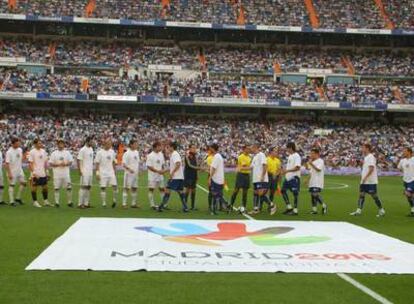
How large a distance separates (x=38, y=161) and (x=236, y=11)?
152 feet

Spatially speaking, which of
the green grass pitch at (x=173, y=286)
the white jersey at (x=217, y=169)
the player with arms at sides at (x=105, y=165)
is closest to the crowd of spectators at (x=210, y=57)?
the player with arms at sides at (x=105, y=165)

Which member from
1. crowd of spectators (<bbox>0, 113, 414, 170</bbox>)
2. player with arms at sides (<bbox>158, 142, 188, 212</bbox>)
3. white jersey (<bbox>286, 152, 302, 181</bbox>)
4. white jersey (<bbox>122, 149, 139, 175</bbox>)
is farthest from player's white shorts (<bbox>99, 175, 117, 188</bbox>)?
crowd of spectators (<bbox>0, 113, 414, 170</bbox>)

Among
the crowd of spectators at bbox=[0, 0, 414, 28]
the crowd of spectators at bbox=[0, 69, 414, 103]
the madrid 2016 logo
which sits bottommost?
the madrid 2016 logo

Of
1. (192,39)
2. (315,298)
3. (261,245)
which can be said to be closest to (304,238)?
(261,245)

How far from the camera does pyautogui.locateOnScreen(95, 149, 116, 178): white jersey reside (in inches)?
695

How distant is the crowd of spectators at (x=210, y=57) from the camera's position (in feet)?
185

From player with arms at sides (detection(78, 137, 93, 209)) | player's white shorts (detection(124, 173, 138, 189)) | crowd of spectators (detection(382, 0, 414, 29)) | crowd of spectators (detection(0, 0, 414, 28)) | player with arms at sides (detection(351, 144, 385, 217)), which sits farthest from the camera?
crowd of spectators (detection(382, 0, 414, 29))

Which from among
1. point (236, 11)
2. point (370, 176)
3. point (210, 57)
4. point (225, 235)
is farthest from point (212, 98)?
point (225, 235)

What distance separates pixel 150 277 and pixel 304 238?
4.55 m

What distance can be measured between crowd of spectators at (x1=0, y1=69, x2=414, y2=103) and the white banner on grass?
40295 millimetres

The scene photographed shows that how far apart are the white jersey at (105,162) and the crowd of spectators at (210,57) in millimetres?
39841

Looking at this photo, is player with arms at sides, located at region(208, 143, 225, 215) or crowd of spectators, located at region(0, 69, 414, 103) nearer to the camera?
player with arms at sides, located at region(208, 143, 225, 215)

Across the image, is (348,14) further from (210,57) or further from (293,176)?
(293,176)

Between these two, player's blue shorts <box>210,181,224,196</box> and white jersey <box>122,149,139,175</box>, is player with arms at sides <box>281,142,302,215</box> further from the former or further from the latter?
white jersey <box>122,149,139,175</box>
